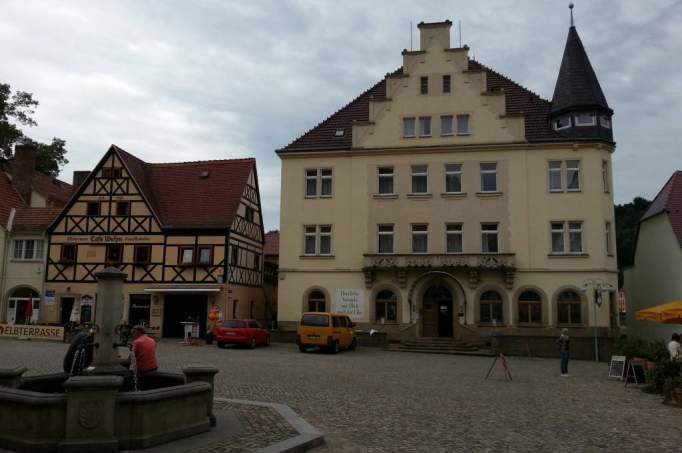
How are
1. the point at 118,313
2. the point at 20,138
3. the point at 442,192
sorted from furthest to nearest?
1. the point at 20,138
2. the point at 442,192
3. the point at 118,313

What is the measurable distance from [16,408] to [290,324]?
2634 cm

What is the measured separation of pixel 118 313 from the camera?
1095 cm

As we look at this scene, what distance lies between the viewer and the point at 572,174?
32.4m

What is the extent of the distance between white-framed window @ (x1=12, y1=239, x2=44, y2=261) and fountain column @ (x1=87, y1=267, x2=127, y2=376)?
30307 millimetres

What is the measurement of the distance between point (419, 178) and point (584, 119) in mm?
9078

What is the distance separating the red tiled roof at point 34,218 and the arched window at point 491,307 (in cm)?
2566

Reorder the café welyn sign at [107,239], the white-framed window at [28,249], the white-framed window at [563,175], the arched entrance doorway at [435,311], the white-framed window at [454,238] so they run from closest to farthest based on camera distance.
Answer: the white-framed window at [563,175]
the arched entrance doorway at [435,311]
the white-framed window at [454,238]
the café welyn sign at [107,239]
the white-framed window at [28,249]

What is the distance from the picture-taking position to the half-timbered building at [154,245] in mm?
35906

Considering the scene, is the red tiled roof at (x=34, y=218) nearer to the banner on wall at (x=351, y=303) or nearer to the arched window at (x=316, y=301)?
the arched window at (x=316, y=301)

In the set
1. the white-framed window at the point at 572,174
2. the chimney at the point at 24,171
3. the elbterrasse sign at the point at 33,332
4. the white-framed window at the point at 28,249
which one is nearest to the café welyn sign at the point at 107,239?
the white-framed window at the point at 28,249

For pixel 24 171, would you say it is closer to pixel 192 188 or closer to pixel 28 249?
pixel 28 249

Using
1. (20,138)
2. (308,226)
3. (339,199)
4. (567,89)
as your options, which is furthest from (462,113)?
(20,138)

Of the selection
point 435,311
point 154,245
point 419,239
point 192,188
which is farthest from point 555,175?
point 154,245

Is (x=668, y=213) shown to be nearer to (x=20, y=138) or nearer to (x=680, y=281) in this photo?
(x=680, y=281)
